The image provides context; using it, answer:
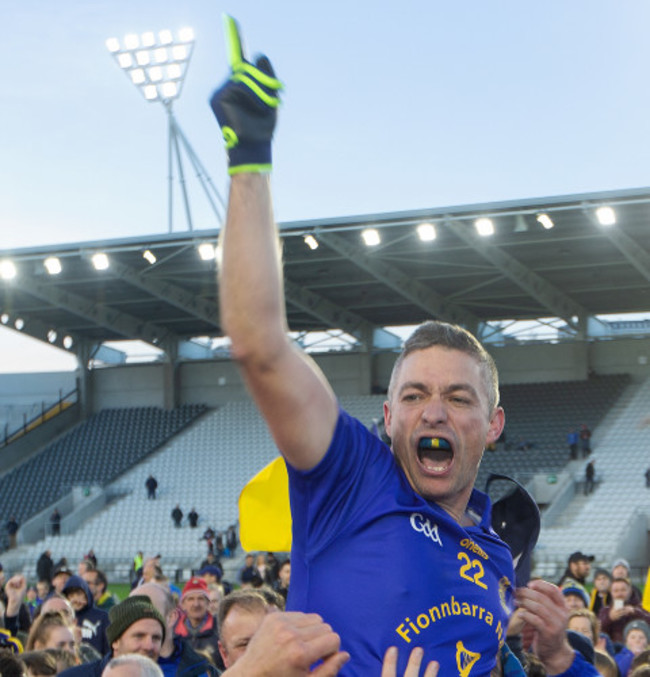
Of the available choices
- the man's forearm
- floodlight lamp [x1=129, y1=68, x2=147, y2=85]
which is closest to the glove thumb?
the man's forearm

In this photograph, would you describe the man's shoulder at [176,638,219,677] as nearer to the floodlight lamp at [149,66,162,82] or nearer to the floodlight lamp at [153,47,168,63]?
the floodlight lamp at [149,66,162,82]

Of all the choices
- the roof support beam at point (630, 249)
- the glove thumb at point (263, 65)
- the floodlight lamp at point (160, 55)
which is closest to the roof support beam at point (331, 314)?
the floodlight lamp at point (160, 55)

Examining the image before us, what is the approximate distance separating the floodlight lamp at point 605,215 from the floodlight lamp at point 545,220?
Result: 981 mm

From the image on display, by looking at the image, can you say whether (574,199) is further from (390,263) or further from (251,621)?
(251,621)

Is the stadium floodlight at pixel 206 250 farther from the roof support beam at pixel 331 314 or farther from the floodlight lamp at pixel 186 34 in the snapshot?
the floodlight lamp at pixel 186 34

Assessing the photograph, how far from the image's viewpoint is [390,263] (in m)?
28.0

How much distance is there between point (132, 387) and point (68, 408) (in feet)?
7.06

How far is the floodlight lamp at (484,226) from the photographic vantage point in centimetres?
2438

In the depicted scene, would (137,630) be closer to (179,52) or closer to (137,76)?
(137,76)

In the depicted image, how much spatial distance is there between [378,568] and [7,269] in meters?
27.5

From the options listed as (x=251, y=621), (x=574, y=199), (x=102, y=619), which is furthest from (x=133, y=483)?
(x=251, y=621)

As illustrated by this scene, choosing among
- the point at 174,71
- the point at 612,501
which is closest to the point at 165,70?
the point at 174,71

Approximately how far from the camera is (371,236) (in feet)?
83.6

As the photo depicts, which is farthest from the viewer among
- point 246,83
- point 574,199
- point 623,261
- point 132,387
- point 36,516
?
point 132,387
